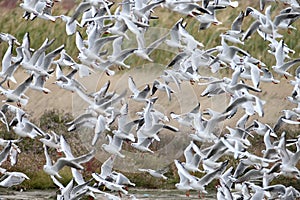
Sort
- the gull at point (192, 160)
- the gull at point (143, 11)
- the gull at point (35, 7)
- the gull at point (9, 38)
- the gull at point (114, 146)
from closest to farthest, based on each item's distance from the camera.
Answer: the gull at point (143, 11)
the gull at point (192, 160)
the gull at point (114, 146)
the gull at point (35, 7)
the gull at point (9, 38)

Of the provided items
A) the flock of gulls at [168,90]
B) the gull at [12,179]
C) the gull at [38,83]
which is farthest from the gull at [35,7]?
the gull at [12,179]

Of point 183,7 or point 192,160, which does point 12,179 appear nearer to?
point 192,160

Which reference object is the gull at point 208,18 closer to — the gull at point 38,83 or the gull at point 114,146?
the gull at point 114,146

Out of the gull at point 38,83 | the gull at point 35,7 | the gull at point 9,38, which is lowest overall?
the gull at point 38,83

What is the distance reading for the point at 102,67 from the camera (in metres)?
17.6

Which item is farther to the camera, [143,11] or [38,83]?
[38,83]

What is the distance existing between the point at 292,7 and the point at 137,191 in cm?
539

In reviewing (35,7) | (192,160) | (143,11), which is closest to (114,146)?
(192,160)

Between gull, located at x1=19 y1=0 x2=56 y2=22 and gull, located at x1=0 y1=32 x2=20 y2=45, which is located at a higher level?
gull, located at x1=19 y1=0 x2=56 y2=22

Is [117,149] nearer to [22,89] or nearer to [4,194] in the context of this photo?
[22,89]

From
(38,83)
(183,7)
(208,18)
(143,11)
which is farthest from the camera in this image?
(208,18)

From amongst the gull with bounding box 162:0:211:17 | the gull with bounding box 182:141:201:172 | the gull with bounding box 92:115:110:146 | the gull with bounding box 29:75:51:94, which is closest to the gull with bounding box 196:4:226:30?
the gull with bounding box 162:0:211:17

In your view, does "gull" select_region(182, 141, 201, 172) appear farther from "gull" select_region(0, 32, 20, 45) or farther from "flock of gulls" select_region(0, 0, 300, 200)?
"gull" select_region(0, 32, 20, 45)

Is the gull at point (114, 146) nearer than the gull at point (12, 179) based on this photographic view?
Yes
